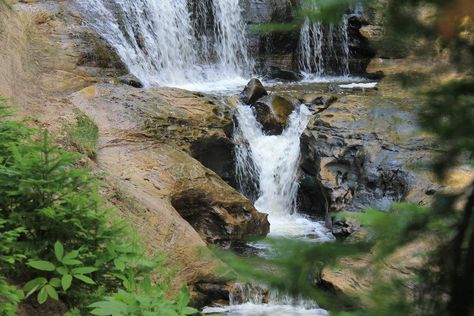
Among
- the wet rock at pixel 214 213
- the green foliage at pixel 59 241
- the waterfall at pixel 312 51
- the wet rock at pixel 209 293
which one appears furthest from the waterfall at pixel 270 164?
the green foliage at pixel 59 241

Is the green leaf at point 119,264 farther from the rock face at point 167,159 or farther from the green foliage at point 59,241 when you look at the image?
the rock face at point 167,159

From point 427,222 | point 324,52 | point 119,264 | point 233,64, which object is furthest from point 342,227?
point 324,52

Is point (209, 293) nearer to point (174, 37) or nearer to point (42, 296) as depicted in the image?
point (42, 296)

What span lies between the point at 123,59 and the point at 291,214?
15.6ft

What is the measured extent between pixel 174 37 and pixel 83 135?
7708mm

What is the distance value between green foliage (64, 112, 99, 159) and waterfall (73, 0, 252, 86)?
488 cm

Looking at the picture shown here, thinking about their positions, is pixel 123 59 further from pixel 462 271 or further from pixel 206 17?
pixel 462 271

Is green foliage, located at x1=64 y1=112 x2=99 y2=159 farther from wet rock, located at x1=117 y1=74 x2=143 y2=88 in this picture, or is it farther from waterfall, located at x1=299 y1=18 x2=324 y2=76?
waterfall, located at x1=299 y1=18 x2=324 y2=76

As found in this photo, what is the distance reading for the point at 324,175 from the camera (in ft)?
28.7

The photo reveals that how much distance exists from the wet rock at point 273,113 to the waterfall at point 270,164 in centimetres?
10

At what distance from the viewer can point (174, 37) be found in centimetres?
1384

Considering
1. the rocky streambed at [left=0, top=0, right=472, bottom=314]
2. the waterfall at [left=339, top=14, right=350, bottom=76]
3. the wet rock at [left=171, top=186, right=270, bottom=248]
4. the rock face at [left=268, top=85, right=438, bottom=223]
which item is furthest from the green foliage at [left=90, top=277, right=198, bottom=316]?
the waterfall at [left=339, top=14, right=350, bottom=76]

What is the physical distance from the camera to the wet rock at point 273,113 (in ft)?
33.9

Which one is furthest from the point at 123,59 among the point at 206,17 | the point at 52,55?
the point at 206,17
